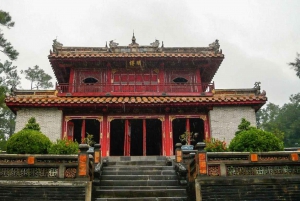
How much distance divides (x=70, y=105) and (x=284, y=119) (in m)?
34.6

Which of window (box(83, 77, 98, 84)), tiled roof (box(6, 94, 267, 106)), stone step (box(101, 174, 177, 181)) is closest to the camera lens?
stone step (box(101, 174, 177, 181))

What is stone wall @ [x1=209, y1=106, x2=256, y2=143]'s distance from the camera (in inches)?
600

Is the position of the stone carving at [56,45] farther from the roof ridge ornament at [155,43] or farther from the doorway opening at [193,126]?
the doorway opening at [193,126]

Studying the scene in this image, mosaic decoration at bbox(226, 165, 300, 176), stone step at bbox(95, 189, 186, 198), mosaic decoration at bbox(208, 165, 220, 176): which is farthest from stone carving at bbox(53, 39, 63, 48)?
mosaic decoration at bbox(226, 165, 300, 176)

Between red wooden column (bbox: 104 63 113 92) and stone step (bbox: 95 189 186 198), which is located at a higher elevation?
red wooden column (bbox: 104 63 113 92)

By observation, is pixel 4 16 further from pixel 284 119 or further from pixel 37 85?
pixel 284 119

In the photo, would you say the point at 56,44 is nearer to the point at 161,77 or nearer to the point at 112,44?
the point at 112,44

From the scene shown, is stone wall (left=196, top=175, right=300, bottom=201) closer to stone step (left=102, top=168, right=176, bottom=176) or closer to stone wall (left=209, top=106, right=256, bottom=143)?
stone step (left=102, top=168, right=176, bottom=176)

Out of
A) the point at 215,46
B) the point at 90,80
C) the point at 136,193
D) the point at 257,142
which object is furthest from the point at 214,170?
the point at 90,80

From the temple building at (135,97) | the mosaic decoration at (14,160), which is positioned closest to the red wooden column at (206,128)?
the temple building at (135,97)

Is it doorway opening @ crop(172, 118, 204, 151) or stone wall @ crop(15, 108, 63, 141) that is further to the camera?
doorway opening @ crop(172, 118, 204, 151)

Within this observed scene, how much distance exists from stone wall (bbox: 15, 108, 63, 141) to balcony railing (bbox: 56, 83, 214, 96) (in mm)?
1598

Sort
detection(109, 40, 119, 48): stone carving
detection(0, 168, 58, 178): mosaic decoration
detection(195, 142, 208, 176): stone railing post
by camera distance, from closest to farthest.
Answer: detection(195, 142, 208, 176): stone railing post
detection(0, 168, 58, 178): mosaic decoration
detection(109, 40, 119, 48): stone carving

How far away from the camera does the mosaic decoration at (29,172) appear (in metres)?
8.73
